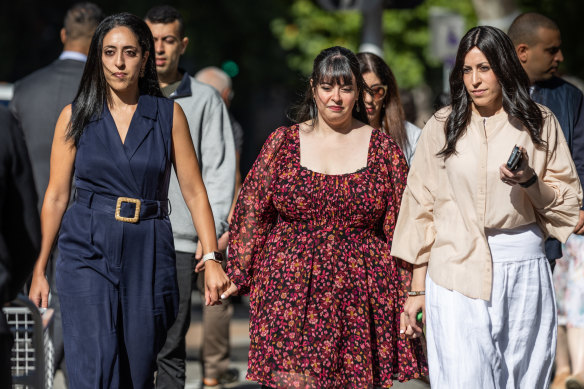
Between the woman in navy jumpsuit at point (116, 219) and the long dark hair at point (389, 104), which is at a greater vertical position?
the long dark hair at point (389, 104)

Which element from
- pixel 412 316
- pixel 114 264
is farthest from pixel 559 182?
pixel 114 264

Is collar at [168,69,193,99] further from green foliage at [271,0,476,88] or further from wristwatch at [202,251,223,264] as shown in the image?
green foliage at [271,0,476,88]

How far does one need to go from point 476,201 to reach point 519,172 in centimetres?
38

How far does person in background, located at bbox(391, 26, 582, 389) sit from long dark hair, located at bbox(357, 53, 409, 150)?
1647 millimetres

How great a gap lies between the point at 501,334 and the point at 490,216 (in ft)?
1.74

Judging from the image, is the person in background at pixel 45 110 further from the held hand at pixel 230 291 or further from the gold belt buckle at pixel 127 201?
the gold belt buckle at pixel 127 201

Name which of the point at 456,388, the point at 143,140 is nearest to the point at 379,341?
the point at 456,388

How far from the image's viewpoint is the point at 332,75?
5.91 meters

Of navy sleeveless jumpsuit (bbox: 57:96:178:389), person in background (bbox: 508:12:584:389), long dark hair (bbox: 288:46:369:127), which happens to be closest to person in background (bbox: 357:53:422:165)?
person in background (bbox: 508:12:584:389)

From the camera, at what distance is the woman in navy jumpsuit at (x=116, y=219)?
5484 millimetres

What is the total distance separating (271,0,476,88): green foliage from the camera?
2319 cm

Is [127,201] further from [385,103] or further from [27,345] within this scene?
[385,103]

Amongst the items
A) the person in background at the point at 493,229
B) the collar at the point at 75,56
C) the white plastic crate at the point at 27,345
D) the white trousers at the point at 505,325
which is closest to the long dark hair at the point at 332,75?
the person in background at the point at 493,229

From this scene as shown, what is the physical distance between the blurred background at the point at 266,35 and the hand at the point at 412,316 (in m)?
10.7
